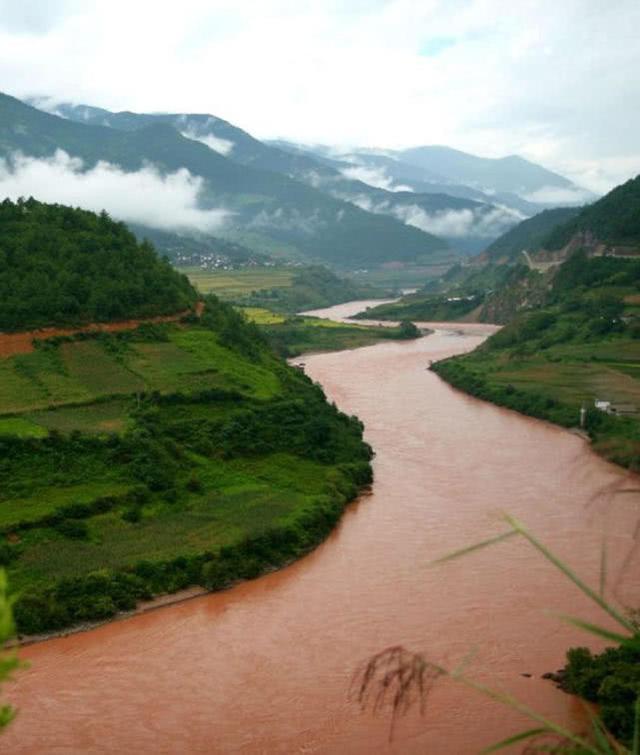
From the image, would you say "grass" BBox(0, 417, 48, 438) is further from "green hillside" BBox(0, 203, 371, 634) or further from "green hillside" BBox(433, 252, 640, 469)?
"green hillside" BBox(433, 252, 640, 469)

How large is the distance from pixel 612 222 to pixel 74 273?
4597cm

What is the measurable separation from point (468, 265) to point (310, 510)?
98803 mm

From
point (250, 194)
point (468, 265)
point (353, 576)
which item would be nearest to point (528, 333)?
point (353, 576)

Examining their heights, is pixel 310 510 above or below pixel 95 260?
below

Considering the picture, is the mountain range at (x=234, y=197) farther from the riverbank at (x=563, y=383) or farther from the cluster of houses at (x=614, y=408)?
the cluster of houses at (x=614, y=408)

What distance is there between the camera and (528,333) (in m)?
54.7

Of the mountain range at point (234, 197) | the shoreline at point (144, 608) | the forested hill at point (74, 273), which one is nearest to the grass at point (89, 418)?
the forested hill at point (74, 273)

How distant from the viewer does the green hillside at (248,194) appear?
15588 cm

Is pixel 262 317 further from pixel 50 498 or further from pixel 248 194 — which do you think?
pixel 248 194

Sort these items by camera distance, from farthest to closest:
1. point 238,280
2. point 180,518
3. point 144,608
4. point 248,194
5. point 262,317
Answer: point 248,194 < point 238,280 < point 262,317 < point 180,518 < point 144,608

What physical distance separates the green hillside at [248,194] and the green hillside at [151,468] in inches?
4604

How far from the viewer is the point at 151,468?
963 inches

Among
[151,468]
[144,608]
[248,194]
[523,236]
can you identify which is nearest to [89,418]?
[151,468]

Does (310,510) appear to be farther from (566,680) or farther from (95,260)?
(95,260)
